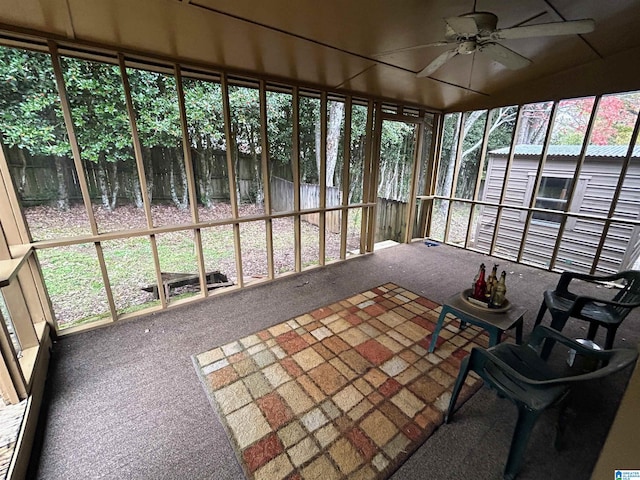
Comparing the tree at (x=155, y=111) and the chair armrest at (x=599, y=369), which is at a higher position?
the tree at (x=155, y=111)

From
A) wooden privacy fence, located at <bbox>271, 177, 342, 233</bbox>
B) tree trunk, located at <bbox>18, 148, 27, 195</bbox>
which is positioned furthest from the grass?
tree trunk, located at <bbox>18, 148, 27, 195</bbox>

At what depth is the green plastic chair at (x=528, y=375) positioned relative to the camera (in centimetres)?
127

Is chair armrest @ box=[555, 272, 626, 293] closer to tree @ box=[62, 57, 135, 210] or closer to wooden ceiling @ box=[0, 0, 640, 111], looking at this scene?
wooden ceiling @ box=[0, 0, 640, 111]

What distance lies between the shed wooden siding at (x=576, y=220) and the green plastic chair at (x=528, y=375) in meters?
3.43

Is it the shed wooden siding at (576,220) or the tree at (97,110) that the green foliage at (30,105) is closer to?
the tree at (97,110)

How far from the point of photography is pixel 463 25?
66.8 inches

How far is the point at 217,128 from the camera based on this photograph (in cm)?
449

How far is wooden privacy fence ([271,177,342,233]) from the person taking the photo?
15.2ft

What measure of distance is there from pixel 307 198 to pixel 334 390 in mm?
3893

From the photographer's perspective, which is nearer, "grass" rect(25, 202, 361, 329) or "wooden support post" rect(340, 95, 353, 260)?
"grass" rect(25, 202, 361, 329)

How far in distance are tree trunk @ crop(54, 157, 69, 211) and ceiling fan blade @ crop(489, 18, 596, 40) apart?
493 centimetres

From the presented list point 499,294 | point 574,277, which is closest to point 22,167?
point 499,294

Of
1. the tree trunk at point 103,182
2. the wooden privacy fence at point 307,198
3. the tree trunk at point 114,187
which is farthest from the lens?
the wooden privacy fence at point 307,198

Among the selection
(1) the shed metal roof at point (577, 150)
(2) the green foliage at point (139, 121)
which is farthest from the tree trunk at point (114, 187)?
(1) the shed metal roof at point (577, 150)
